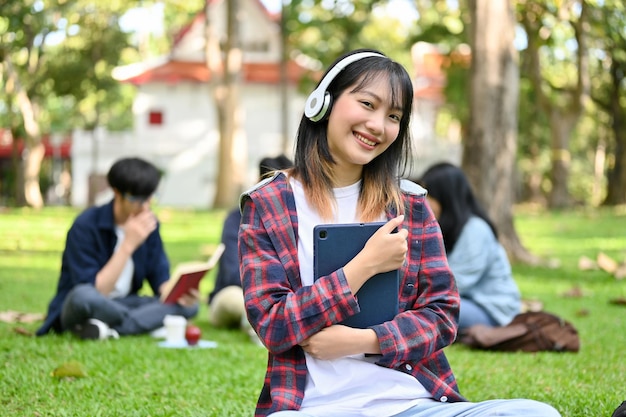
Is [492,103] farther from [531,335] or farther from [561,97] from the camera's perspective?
[561,97]

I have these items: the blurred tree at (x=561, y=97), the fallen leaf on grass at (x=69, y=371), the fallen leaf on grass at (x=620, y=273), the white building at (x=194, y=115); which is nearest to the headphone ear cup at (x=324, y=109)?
the fallen leaf on grass at (x=69, y=371)

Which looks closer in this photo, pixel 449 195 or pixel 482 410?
pixel 482 410

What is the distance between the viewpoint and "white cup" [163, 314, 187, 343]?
5523 mm

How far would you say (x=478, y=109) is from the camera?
9.98 meters

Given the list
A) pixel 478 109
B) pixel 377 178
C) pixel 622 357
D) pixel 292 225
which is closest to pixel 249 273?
pixel 292 225

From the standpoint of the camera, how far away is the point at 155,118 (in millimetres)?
32781

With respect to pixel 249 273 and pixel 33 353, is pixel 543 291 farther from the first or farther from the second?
pixel 249 273

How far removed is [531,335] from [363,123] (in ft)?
10.6

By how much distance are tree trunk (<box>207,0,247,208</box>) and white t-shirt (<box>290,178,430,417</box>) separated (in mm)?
18240

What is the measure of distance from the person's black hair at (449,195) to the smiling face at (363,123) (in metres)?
3.15

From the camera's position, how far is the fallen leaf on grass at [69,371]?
4.34 metres

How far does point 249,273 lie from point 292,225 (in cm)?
19

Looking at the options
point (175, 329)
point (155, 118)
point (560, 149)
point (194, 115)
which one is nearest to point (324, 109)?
point (175, 329)

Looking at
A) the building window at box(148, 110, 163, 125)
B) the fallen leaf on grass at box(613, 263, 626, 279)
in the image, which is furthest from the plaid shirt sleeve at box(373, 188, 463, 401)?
the building window at box(148, 110, 163, 125)
